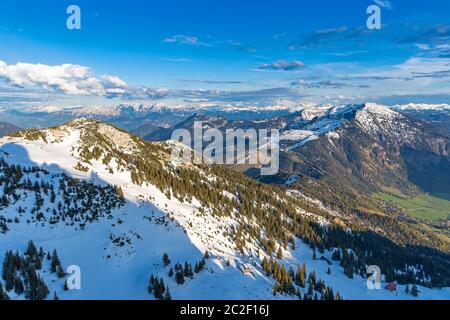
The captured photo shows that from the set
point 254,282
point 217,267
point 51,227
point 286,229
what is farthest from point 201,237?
point 286,229

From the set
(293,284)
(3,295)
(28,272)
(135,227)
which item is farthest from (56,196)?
(293,284)

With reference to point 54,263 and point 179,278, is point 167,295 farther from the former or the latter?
point 54,263

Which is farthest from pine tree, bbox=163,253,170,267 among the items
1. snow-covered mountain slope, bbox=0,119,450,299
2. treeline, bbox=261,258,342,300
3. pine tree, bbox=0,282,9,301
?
pine tree, bbox=0,282,9,301

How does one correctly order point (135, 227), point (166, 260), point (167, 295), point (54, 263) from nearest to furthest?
1. point (167, 295)
2. point (54, 263)
3. point (166, 260)
4. point (135, 227)

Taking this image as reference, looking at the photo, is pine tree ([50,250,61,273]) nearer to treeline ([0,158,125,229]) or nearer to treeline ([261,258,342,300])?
treeline ([0,158,125,229])

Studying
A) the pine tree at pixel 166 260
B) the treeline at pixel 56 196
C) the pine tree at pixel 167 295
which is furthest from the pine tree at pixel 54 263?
the pine tree at pixel 167 295

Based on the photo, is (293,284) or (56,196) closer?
(56,196)

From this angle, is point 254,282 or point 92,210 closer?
point 254,282
